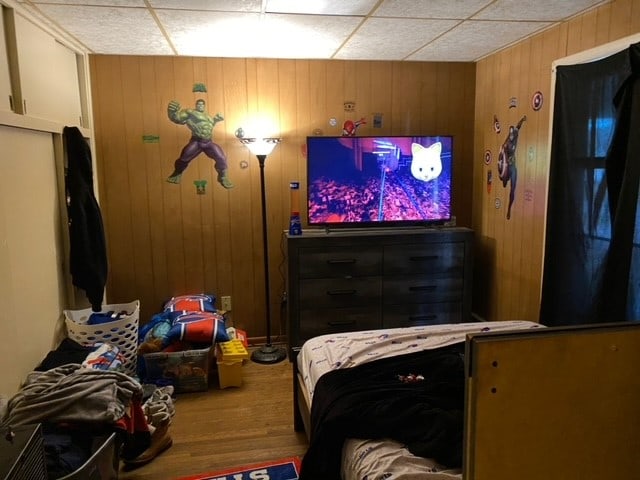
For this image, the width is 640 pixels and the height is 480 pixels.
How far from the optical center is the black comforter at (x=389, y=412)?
5.30ft

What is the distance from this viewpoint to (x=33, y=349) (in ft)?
8.40

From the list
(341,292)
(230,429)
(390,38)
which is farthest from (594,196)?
(230,429)

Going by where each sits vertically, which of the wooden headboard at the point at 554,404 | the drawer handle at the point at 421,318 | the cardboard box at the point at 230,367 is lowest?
the cardboard box at the point at 230,367

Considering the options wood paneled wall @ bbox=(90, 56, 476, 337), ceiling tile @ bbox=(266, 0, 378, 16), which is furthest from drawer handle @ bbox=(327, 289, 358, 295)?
ceiling tile @ bbox=(266, 0, 378, 16)

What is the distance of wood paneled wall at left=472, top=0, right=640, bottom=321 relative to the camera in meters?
2.81

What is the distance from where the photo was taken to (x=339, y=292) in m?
3.59

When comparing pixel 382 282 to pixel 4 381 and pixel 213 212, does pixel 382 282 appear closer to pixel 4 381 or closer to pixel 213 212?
pixel 213 212

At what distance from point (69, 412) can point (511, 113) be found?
3.33 metres

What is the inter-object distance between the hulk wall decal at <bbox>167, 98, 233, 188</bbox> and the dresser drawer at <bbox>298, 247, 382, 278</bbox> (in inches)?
39.6

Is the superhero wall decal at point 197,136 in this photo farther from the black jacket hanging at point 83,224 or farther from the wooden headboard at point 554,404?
the wooden headboard at point 554,404

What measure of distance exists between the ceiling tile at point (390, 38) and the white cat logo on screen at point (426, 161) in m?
0.72

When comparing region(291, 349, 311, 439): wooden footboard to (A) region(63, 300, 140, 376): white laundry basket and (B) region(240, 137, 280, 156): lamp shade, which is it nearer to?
(A) region(63, 300, 140, 376): white laundry basket

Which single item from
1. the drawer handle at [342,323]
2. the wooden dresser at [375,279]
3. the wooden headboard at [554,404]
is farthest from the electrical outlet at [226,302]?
the wooden headboard at [554,404]

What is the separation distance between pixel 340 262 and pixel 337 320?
1.46 ft
